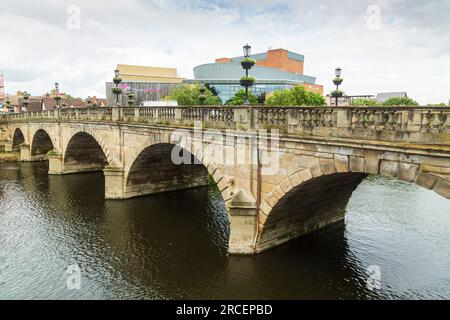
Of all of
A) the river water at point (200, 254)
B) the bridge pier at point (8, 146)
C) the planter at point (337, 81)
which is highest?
the planter at point (337, 81)

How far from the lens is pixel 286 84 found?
9719cm

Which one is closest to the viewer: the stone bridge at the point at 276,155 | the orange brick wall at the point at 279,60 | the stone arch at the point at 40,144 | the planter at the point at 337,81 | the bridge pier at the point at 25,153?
the stone bridge at the point at 276,155

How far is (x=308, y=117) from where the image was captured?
41.1 feet

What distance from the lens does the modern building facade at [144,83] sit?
108 metres

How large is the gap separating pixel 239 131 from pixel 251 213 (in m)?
3.38

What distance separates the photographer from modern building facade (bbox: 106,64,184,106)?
108394 mm

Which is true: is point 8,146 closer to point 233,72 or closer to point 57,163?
point 57,163

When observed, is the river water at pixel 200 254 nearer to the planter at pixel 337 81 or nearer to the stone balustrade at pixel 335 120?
the stone balustrade at pixel 335 120

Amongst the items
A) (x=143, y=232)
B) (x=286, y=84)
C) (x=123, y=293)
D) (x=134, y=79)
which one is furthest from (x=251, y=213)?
(x=134, y=79)

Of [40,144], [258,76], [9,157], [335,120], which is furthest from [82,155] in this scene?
[258,76]

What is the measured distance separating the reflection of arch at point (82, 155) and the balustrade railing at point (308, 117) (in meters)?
13.6

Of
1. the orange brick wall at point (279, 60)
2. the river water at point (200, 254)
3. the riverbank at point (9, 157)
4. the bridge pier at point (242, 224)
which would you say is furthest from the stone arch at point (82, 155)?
the orange brick wall at point (279, 60)
